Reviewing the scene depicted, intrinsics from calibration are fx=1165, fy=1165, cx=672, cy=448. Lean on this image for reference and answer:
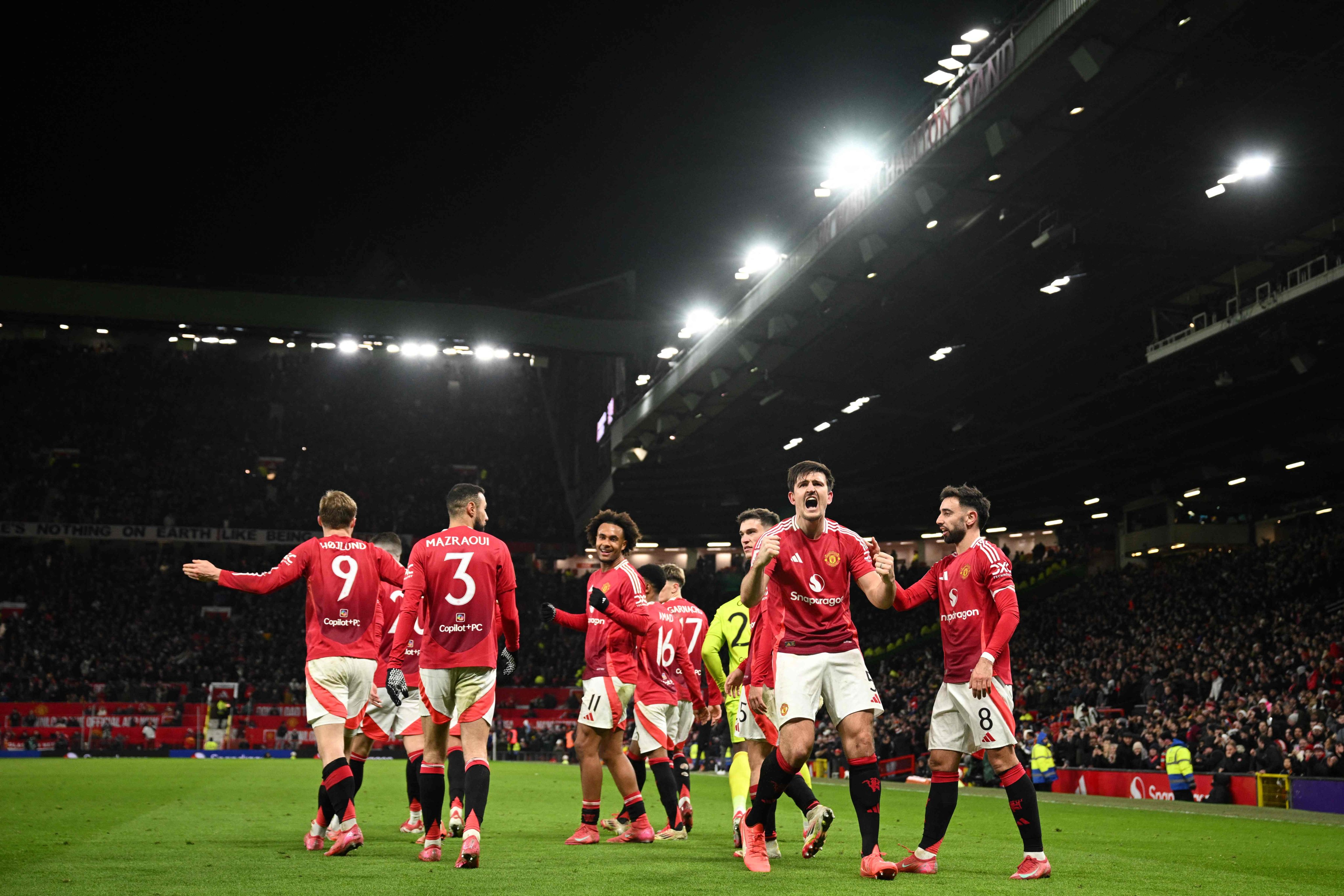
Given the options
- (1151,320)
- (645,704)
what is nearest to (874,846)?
(645,704)

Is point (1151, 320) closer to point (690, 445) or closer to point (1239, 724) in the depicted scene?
point (1239, 724)

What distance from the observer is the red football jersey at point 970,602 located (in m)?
7.37

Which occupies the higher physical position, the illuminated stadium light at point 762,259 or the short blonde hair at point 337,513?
the illuminated stadium light at point 762,259

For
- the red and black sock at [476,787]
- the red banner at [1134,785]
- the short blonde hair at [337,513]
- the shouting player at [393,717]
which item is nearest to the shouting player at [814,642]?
the red and black sock at [476,787]

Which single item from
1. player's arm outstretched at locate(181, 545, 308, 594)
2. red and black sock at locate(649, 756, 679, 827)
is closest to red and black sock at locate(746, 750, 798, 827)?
red and black sock at locate(649, 756, 679, 827)

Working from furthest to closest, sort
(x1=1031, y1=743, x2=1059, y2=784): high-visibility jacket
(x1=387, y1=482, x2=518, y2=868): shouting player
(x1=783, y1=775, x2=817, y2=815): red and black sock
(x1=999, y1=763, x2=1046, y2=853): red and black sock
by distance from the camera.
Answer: (x1=1031, y1=743, x2=1059, y2=784): high-visibility jacket → (x1=783, y1=775, x2=817, y2=815): red and black sock → (x1=387, y1=482, x2=518, y2=868): shouting player → (x1=999, y1=763, x2=1046, y2=853): red and black sock

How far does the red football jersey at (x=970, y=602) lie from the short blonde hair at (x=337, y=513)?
154 inches

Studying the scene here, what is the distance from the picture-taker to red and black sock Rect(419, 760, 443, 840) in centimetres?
757

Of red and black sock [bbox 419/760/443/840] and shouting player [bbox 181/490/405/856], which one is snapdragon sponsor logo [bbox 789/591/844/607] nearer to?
red and black sock [bbox 419/760/443/840]

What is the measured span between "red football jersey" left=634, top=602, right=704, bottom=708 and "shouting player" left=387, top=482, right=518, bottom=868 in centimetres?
190

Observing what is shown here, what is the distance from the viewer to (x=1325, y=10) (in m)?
13.7

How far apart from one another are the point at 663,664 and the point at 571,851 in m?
2.06

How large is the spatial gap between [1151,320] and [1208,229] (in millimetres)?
5234

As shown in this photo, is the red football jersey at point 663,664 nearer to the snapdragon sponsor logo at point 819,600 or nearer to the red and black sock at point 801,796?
the red and black sock at point 801,796
